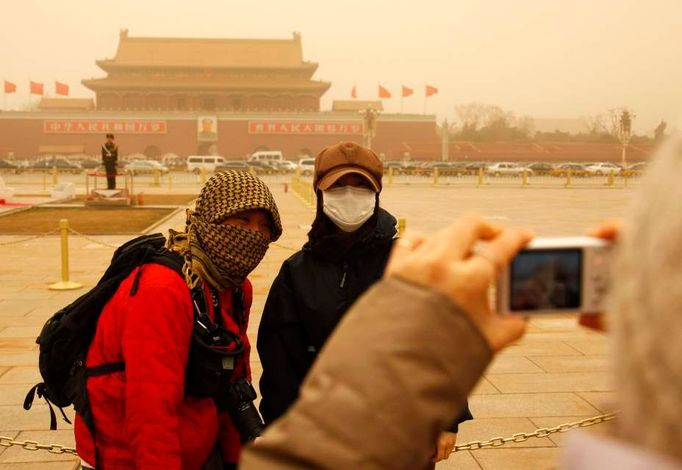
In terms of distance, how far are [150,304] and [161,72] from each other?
48.6 meters

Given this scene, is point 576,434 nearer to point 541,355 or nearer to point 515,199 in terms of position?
point 541,355

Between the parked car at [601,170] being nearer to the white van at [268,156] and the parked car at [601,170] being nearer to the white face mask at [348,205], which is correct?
the white van at [268,156]

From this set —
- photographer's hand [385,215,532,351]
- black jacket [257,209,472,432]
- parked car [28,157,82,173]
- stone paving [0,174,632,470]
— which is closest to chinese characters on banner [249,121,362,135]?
parked car [28,157,82,173]

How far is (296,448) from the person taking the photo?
58 cm

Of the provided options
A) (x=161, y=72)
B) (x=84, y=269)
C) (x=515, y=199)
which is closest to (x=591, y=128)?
(x=161, y=72)

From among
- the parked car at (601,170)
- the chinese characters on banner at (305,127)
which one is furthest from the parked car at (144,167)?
the parked car at (601,170)

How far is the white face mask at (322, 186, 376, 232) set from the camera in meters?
2.25

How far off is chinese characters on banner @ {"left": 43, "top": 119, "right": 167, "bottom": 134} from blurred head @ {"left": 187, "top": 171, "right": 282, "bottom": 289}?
44.5m

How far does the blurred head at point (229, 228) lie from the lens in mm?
1890

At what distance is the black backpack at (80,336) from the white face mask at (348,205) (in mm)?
575

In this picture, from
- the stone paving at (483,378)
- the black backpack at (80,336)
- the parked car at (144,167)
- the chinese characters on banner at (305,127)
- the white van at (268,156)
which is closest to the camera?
the black backpack at (80,336)

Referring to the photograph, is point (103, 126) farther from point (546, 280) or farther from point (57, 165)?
point (546, 280)

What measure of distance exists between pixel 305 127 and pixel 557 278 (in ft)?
147

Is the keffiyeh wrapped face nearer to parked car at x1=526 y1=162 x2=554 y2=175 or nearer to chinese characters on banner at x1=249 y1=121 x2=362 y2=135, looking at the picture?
parked car at x1=526 y1=162 x2=554 y2=175
